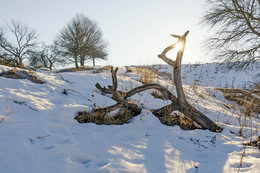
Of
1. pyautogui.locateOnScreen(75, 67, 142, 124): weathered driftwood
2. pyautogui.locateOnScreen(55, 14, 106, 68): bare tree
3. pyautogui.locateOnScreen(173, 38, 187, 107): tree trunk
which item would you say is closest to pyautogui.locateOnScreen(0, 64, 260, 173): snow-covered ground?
pyautogui.locateOnScreen(75, 67, 142, 124): weathered driftwood

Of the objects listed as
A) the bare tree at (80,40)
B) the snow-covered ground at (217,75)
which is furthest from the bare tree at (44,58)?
the snow-covered ground at (217,75)

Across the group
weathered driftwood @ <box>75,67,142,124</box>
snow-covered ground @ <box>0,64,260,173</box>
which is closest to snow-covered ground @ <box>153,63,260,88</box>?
weathered driftwood @ <box>75,67,142,124</box>

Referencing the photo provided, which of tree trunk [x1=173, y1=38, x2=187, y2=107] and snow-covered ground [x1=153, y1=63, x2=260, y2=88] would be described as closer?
tree trunk [x1=173, y1=38, x2=187, y2=107]

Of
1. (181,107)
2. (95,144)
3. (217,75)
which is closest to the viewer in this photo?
(95,144)

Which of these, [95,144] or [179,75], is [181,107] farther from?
[95,144]

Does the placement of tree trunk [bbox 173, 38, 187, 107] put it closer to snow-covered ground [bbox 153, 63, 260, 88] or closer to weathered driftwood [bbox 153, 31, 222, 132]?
weathered driftwood [bbox 153, 31, 222, 132]

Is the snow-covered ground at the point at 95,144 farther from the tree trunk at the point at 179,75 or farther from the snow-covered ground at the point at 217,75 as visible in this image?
the snow-covered ground at the point at 217,75

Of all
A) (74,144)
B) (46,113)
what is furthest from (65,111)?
(74,144)

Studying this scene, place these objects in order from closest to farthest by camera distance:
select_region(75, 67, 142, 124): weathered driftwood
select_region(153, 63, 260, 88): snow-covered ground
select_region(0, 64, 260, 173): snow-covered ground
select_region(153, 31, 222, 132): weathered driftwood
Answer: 1. select_region(0, 64, 260, 173): snow-covered ground
2. select_region(75, 67, 142, 124): weathered driftwood
3. select_region(153, 31, 222, 132): weathered driftwood
4. select_region(153, 63, 260, 88): snow-covered ground

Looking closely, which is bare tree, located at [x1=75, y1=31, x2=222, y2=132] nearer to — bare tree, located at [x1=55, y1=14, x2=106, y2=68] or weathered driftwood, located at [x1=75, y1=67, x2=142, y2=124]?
weathered driftwood, located at [x1=75, y1=67, x2=142, y2=124]

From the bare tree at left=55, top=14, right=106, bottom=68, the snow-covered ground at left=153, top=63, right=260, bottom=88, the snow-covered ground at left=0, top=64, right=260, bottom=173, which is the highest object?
the bare tree at left=55, top=14, right=106, bottom=68

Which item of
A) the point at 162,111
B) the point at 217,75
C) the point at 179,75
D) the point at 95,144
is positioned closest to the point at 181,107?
the point at 162,111

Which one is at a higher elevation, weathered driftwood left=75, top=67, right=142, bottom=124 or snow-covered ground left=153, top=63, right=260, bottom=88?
snow-covered ground left=153, top=63, right=260, bottom=88

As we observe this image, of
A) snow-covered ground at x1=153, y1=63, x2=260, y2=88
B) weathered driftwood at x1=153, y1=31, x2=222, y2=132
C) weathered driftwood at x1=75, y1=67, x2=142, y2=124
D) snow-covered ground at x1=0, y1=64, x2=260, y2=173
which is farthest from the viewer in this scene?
snow-covered ground at x1=153, y1=63, x2=260, y2=88
